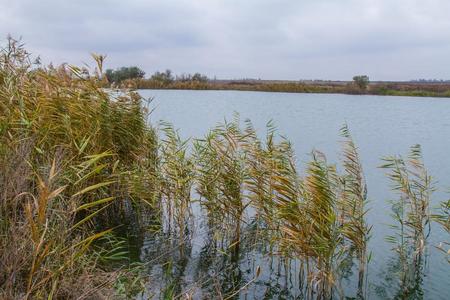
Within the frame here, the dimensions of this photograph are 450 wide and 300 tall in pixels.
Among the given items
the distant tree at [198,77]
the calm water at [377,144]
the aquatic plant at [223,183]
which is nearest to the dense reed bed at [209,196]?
the aquatic plant at [223,183]

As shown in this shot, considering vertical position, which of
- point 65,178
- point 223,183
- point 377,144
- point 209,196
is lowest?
point 377,144

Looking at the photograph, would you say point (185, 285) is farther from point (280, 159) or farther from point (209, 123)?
point (209, 123)

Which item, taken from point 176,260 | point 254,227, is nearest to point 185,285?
point 176,260

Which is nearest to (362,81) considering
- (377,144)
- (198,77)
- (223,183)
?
(198,77)

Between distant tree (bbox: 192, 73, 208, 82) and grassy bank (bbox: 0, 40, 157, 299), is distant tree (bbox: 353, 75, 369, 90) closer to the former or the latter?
distant tree (bbox: 192, 73, 208, 82)

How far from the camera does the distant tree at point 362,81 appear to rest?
78.8m

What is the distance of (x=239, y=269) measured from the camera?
902cm

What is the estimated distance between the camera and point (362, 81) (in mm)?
79312

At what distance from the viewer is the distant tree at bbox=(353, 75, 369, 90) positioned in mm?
78812

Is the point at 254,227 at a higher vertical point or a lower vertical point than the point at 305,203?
lower

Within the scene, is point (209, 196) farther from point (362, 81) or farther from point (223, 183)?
point (362, 81)

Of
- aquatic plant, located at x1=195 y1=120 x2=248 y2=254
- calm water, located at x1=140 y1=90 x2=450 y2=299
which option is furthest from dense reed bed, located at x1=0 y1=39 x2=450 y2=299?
calm water, located at x1=140 y1=90 x2=450 y2=299

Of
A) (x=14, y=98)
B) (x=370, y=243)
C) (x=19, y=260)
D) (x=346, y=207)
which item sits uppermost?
(x=14, y=98)

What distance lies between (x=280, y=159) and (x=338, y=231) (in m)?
2.29
